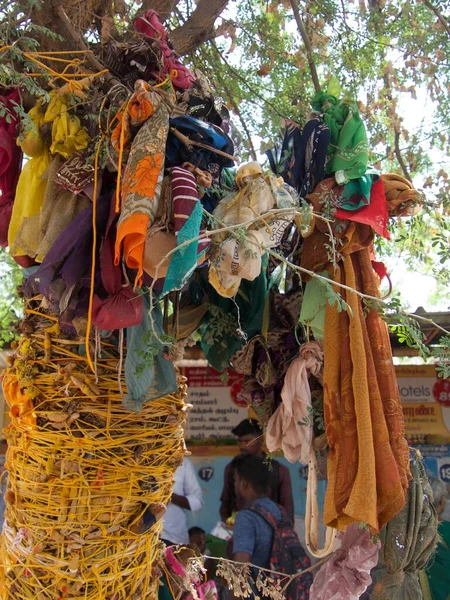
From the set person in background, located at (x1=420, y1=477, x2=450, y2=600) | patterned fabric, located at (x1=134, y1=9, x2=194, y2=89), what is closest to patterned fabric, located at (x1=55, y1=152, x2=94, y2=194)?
patterned fabric, located at (x1=134, y1=9, x2=194, y2=89)

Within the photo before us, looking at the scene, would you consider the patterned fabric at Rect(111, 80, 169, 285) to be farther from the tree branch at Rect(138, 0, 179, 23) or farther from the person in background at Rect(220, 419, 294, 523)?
the person in background at Rect(220, 419, 294, 523)

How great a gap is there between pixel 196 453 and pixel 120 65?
416 centimetres

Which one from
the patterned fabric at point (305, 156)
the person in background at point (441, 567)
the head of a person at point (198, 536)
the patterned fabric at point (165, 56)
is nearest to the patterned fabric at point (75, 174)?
the patterned fabric at point (165, 56)

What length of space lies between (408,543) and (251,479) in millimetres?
3265

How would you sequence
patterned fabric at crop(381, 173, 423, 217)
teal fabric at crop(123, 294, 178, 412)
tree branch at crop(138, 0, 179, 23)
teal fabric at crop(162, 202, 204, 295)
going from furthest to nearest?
tree branch at crop(138, 0, 179, 23), patterned fabric at crop(381, 173, 423, 217), teal fabric at crop(123, 294, 178, 412), teal fabric at crop(162, 202, 204, 295)

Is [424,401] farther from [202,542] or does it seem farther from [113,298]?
[113,298]

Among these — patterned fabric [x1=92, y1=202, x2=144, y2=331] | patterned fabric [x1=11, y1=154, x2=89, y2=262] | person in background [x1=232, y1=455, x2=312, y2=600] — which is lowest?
person in background [x1=232, y1=455, x2=312, y2=600]

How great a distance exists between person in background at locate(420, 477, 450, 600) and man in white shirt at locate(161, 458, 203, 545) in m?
2.04

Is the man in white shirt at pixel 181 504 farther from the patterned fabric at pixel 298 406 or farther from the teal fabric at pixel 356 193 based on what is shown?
the teal fabric at pixel 356 193

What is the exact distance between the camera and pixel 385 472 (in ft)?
6.46

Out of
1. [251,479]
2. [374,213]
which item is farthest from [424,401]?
[374,213]

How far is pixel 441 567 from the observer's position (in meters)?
5.05

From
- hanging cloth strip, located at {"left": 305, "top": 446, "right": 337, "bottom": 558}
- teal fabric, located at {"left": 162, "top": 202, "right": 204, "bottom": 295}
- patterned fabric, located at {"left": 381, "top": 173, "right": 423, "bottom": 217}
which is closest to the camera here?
teal fabric, located at {"left": 162, "top": 202, "right": 204, "bottom": 295}

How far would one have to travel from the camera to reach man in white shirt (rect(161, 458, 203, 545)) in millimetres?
5352
